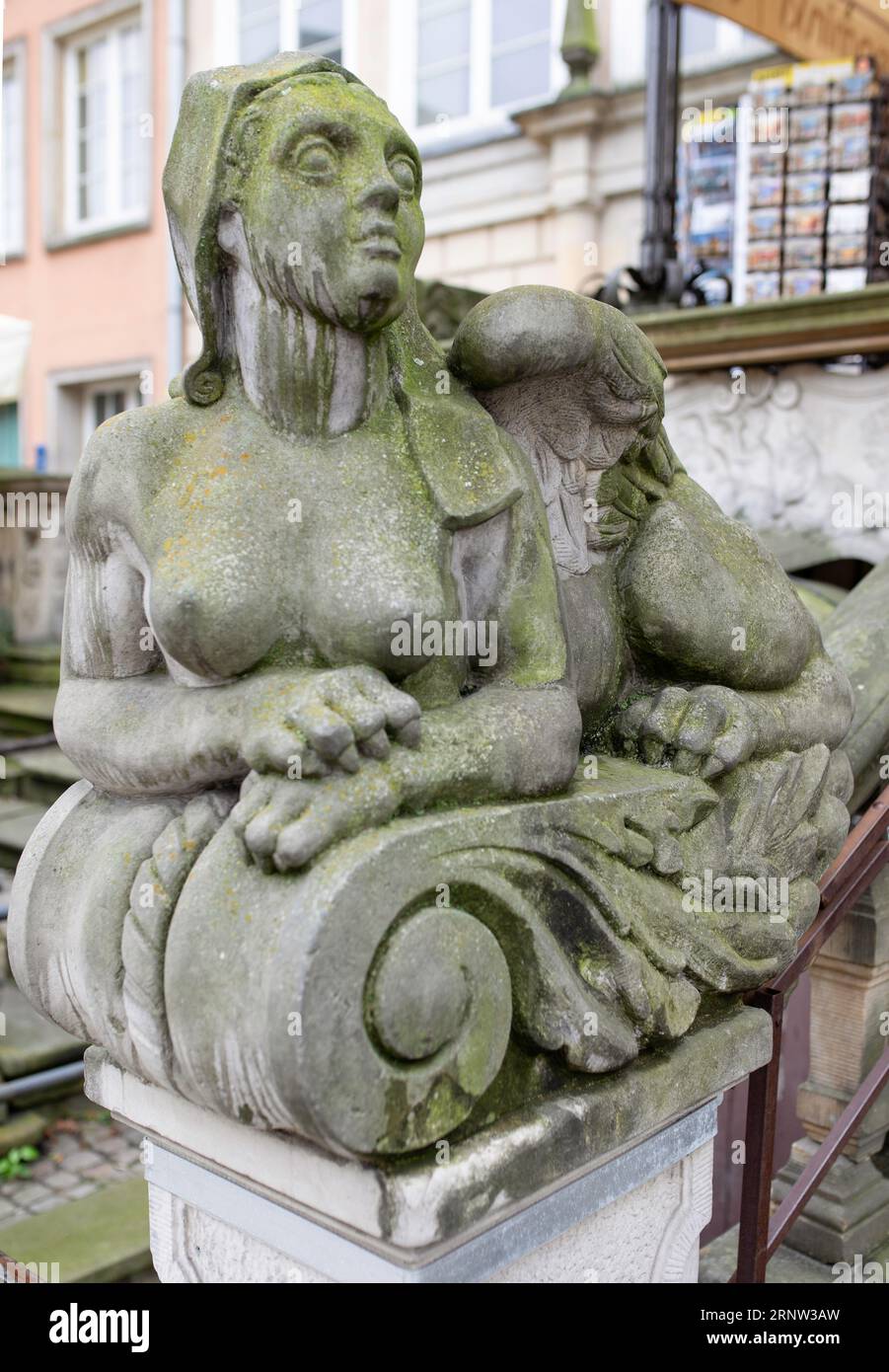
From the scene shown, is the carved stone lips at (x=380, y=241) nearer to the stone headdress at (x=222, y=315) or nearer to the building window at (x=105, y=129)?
the stone headdress at (x=222, y=315)

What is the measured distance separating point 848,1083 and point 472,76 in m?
9.06

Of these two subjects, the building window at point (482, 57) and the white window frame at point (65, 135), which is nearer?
the building window at point (482, 57)

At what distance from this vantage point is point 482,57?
9641 mm

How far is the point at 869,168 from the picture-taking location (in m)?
4.56

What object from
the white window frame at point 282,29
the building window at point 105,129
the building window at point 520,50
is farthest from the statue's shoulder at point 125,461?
the building window at point 105,129

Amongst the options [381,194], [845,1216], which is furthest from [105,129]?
[845,1216]

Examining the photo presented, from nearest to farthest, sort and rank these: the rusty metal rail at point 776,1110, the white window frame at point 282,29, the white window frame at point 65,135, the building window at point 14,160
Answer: the rusty metal rail at point 776,1110, the white window frame at point 282,29, the white window frame at point 65,135, the building window at point 14,160

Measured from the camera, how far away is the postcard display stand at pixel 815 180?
4578 millimetres

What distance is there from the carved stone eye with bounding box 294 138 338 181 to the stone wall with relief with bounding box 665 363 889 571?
259 cm

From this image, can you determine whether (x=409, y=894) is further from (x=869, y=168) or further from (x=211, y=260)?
(x=869, y=168)

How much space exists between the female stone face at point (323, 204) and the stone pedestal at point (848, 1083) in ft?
5.57

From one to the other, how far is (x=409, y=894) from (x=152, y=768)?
42 cm

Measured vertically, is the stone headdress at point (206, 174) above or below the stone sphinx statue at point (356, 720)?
above
